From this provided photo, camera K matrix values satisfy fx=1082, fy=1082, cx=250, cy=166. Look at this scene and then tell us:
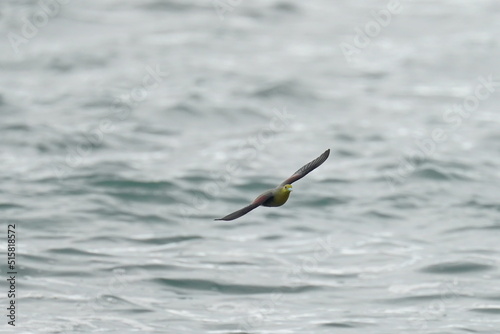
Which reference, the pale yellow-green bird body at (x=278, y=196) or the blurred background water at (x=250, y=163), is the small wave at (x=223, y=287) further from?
the pale yellow-green bird body at (x=278, y=196)

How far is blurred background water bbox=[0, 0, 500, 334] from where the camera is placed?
1284 cm

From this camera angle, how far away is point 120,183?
1747cm

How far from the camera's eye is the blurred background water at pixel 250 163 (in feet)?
42.1

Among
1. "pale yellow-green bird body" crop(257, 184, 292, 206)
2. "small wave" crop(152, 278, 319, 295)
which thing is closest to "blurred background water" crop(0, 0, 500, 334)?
"small wave" crop(152, 278, 319, 295)

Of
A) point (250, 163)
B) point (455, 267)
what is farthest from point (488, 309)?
point (250, 163)

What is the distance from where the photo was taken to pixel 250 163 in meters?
18.9

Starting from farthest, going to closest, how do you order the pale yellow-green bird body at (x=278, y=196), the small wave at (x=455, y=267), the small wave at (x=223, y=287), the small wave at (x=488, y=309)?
the small wave at (x=455, y=267) → the small wave at (x=223, y=287) → the small wave at (x=488, y=309) → the pale yellow-green bird body at (x=278, y=196)

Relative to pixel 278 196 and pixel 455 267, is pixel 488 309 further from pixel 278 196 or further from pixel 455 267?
pixel 278 196

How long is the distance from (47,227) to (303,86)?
9301 mm

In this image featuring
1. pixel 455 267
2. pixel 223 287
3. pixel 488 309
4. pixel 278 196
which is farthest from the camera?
pixel 455 267

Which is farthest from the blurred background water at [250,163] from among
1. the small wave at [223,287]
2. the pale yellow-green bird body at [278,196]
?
the pale yellow-green bird body at [278,196]

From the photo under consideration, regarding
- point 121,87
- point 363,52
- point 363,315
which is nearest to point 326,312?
point 363,315

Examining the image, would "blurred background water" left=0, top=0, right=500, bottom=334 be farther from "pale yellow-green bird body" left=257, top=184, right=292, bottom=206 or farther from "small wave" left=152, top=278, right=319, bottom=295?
"pale yellow-green bird body" left=257, top=184, right=292, bottom=206

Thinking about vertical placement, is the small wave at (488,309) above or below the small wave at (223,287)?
above
